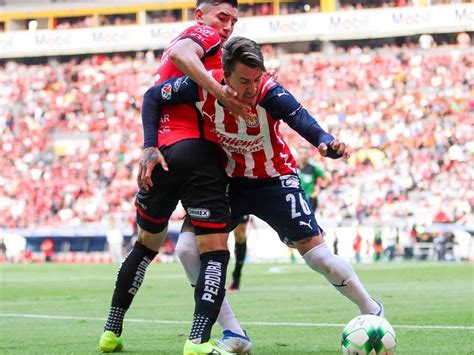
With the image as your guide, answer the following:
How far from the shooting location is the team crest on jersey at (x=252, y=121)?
6051 mm

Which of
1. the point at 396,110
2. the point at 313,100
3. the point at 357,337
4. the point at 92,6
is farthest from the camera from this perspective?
the point at 92,6

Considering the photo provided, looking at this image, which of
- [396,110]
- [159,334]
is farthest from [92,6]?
[159,334]

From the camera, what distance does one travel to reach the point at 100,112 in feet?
145

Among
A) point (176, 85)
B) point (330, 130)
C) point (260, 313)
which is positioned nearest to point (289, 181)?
point (176, 85)

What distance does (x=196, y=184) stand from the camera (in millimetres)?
6152

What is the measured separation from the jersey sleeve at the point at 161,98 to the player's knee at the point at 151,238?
0.71 metres

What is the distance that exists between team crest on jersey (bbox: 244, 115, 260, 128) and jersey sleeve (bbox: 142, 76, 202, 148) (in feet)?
1.10

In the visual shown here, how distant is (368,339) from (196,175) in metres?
1.39

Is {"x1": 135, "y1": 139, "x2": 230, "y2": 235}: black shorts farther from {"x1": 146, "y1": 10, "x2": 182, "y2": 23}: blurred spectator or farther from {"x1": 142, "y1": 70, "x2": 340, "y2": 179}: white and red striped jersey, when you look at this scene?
{"x1": 146, "y1": 10, "x2": 182, "y2": 23}: blurred spectator

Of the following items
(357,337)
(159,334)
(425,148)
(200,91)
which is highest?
(200,91)

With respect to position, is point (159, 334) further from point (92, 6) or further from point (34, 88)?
point (92, 6)

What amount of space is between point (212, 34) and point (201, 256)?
1377 mm

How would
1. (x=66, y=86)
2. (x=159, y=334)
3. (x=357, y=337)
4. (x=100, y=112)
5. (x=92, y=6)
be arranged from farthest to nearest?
1. (x=92, y=6)
2. (x=66, y=86)
3. (x=100, y=112)
4. (x=159, y=334)
5. (x=357, y=337)

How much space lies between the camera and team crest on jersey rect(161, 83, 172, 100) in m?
6.33
